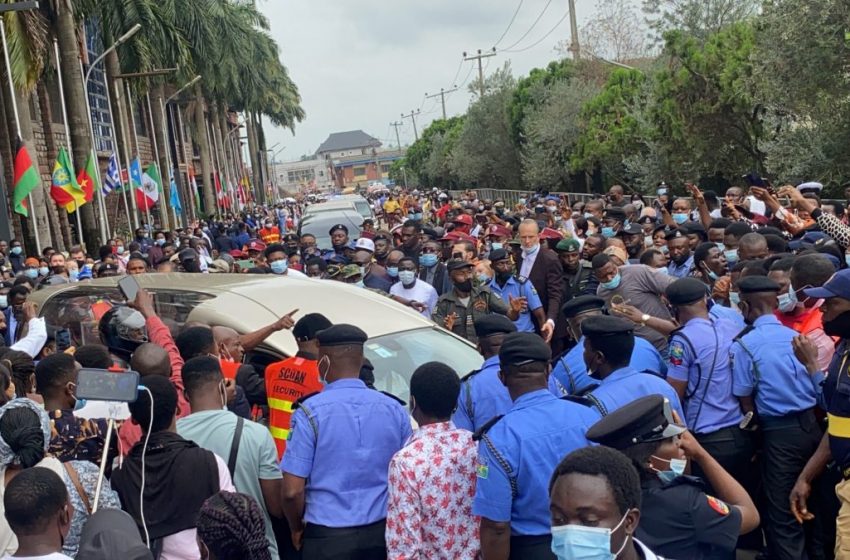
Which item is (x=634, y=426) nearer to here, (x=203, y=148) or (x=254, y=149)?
(x=203, y=148)

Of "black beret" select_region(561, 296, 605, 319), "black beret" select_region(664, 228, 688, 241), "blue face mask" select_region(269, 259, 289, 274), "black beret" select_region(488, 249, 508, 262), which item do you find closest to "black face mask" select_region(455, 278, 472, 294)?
"black beret" select_region(488, 249, 508, 262)

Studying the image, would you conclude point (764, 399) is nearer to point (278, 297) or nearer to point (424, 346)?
point (424, 346)

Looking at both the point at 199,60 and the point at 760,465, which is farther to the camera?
the point at 199,60

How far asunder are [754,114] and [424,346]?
1794cm

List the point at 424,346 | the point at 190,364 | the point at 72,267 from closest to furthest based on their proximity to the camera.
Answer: the point at 190,364 → the point at 424,346 → the point at 72,267

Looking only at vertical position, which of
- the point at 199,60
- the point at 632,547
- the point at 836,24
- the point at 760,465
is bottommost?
the point at 760,465

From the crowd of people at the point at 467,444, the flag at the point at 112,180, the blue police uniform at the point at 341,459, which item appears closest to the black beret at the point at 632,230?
the crowd of people at the point at 467,444

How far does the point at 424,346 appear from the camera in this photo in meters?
6.39

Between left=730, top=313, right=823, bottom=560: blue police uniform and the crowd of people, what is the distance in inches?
0.4

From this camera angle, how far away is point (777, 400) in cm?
514

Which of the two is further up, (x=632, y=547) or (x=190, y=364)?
(x=190, y=364)

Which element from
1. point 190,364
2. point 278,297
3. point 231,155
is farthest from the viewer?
point 231,155

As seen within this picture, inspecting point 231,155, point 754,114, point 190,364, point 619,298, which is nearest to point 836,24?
point 754,114

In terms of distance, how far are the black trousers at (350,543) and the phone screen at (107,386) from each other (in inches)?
42.7
